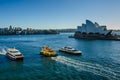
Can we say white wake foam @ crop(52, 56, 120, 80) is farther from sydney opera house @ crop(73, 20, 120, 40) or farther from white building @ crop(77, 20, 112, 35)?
white building @ crop(77, 20, 112, 35)

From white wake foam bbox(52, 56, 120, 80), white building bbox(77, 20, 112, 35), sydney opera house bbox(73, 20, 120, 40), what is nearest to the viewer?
white wake foam bbox(52, 56, 120, 80)

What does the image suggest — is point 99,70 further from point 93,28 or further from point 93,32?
point 93,28

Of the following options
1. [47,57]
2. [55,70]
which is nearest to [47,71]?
[55,70]

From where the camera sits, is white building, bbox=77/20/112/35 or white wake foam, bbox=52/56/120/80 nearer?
white wake foam, bbox=52/56/120/80

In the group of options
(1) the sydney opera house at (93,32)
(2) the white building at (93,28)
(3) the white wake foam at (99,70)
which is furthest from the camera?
(2) the white building at (93,28)

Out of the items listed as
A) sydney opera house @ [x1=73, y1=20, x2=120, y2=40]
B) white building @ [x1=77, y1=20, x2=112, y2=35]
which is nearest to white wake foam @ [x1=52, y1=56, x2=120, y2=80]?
sydney opera house @ [x1=73, y1=20, x2=120, y2=40]

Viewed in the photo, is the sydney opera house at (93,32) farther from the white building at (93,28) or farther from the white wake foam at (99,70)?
the white wake foam at (99,70)

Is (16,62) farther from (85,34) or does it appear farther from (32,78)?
(85,34)

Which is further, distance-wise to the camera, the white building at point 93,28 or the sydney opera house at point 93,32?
the white building at point 93,28

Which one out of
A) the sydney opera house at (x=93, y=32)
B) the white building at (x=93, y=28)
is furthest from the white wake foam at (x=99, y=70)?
the white building at (x=93, y=28)
